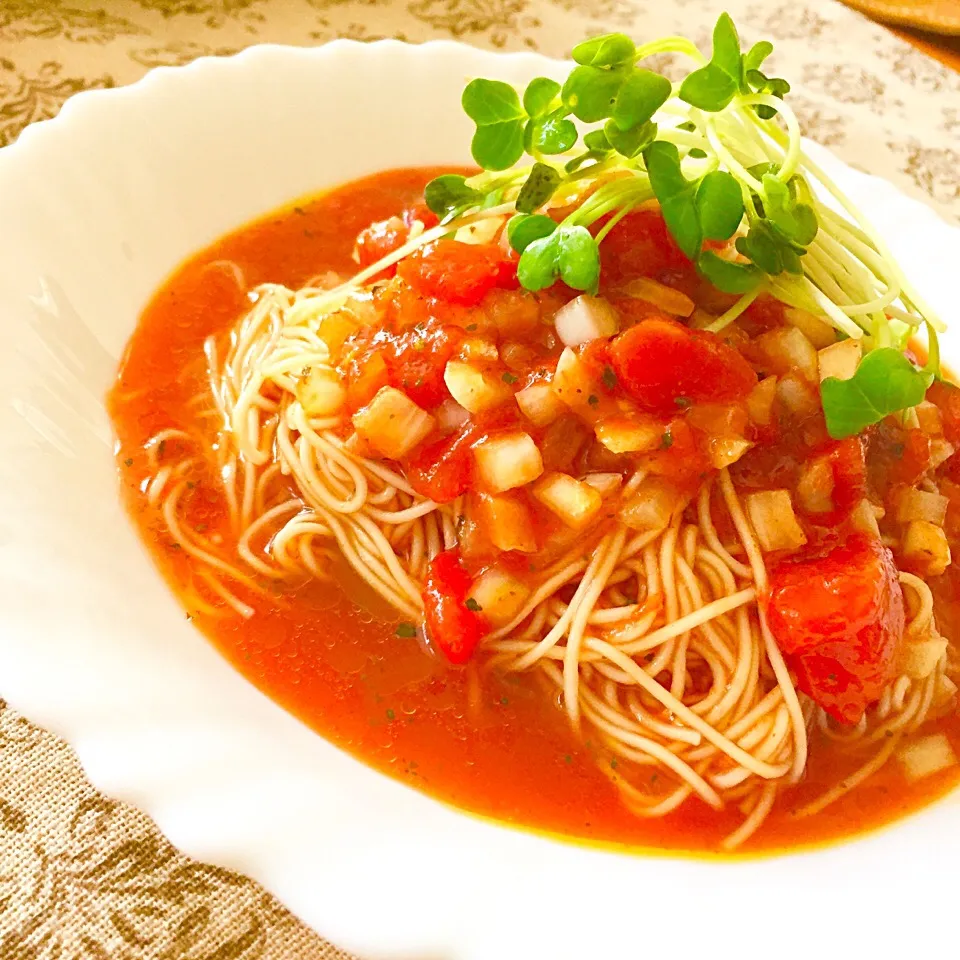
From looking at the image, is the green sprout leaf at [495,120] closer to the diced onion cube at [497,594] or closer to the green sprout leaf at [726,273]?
the green sprout leaf at [726,273]

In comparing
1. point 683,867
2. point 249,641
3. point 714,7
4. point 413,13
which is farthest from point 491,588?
point 714,7

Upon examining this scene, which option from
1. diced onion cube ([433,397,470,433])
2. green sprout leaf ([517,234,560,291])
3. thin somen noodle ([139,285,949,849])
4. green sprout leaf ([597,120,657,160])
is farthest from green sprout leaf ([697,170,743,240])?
diced onion cube ([433,397,470,433])

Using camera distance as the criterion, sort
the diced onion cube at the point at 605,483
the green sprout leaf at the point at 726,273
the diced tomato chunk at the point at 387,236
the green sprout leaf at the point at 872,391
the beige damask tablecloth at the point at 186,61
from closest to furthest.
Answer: the beige damask tablecloth at the point at 186,61 → the green sprout leaf at the point at 872,391 → the green sprout leaf at the point at 726,273 → the diced onion cube at the point at 605,483 → the diced tomato chunk at the point at 387,236

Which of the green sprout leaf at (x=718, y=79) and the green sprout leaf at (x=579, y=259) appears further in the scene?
the green sprout leaf at (x=718, y=79)

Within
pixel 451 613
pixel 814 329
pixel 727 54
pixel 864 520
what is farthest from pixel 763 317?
pixel 451 613

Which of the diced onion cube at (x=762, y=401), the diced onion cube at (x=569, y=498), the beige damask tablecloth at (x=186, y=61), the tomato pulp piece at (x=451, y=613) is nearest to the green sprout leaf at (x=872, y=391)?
the diced onion cube at (x=762, y=401)

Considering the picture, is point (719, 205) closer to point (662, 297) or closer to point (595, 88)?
point (662, 297)
